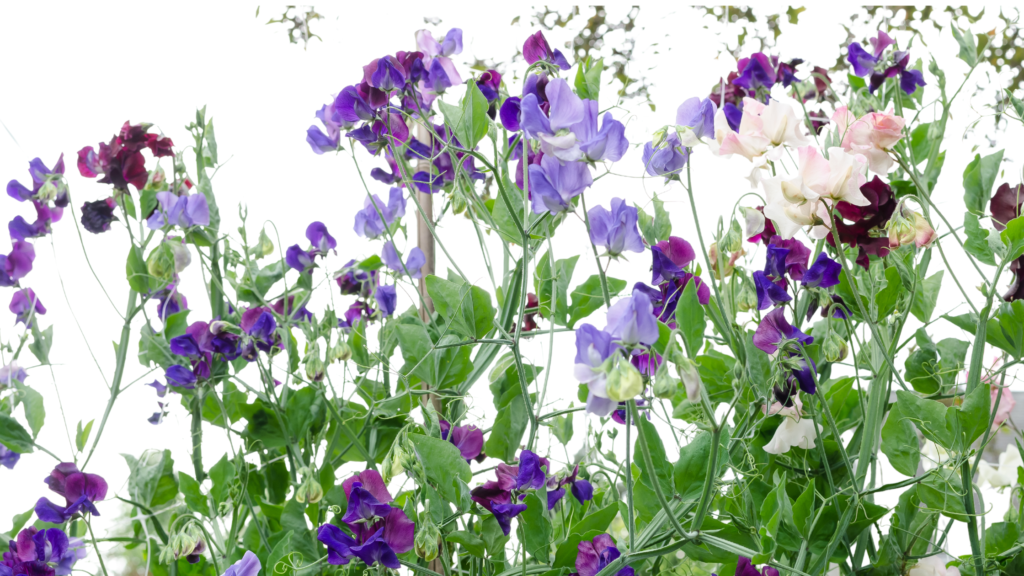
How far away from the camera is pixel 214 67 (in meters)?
1.47

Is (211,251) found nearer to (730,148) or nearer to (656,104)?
(730,148)

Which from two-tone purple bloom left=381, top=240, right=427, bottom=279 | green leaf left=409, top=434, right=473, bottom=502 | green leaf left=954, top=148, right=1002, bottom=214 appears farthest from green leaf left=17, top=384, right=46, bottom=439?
green leaf left=954, top=148, right=1002, bottom=214

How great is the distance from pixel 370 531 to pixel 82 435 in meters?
0.48

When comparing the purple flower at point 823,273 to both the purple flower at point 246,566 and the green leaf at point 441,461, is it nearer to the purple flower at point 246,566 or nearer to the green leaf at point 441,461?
the green leaf at point 441,461

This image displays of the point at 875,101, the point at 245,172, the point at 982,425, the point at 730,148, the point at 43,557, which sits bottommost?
the point at 43,557

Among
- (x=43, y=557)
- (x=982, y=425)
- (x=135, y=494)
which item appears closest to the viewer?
(x=982, y=425)

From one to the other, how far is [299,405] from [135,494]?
202 millimetres

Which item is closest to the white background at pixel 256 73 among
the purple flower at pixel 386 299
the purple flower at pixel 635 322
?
the purple flower at pixel 386 299

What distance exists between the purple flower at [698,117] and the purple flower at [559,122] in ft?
0.31

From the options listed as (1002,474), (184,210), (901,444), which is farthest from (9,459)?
(1002,474)

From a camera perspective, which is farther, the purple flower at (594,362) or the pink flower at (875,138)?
the pink flower at (875,138)

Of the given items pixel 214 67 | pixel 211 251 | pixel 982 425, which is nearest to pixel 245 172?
pixel 214 67

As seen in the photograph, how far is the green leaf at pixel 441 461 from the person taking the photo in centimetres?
53

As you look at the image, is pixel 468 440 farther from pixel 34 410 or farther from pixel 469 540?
pixel 34 410
